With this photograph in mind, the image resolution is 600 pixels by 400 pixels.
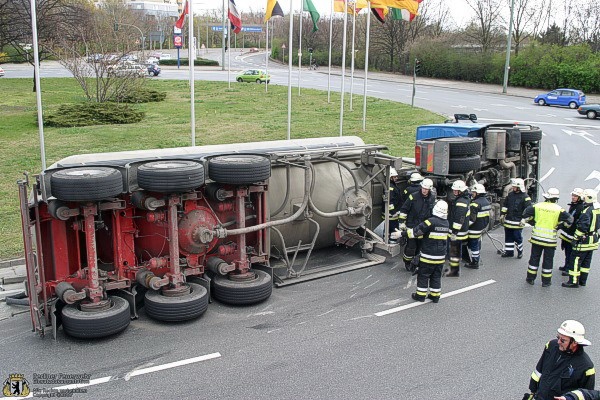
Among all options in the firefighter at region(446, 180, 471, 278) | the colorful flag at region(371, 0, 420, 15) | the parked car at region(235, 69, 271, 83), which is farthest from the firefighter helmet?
the parked car at region(235, 69, 271, 83)

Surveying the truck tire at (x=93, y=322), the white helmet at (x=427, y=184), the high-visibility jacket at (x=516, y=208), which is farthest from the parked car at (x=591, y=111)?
the truck tire at (x=93, y=322)

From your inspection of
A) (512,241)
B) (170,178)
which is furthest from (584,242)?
(170,178)

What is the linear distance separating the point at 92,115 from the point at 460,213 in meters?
20.4

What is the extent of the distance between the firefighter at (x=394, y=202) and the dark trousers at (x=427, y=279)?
2462 mm

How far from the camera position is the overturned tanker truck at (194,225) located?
7.72 metres

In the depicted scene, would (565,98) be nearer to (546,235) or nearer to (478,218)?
(478,218)

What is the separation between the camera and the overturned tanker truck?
25.3 ft

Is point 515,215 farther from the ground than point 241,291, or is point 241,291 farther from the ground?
point 515,215

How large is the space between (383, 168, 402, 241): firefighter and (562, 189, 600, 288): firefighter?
3.25 meters

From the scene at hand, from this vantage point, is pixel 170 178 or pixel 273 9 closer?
pixel 170 178

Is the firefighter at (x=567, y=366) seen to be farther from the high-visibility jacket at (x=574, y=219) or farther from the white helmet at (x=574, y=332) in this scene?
the high-visibility jacket at (x=574, y=219)

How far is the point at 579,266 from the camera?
9.99 m

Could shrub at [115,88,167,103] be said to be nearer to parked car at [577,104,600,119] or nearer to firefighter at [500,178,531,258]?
firefighter at [500,178,531,258]

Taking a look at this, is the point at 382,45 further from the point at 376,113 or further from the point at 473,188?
the point at 473,188
